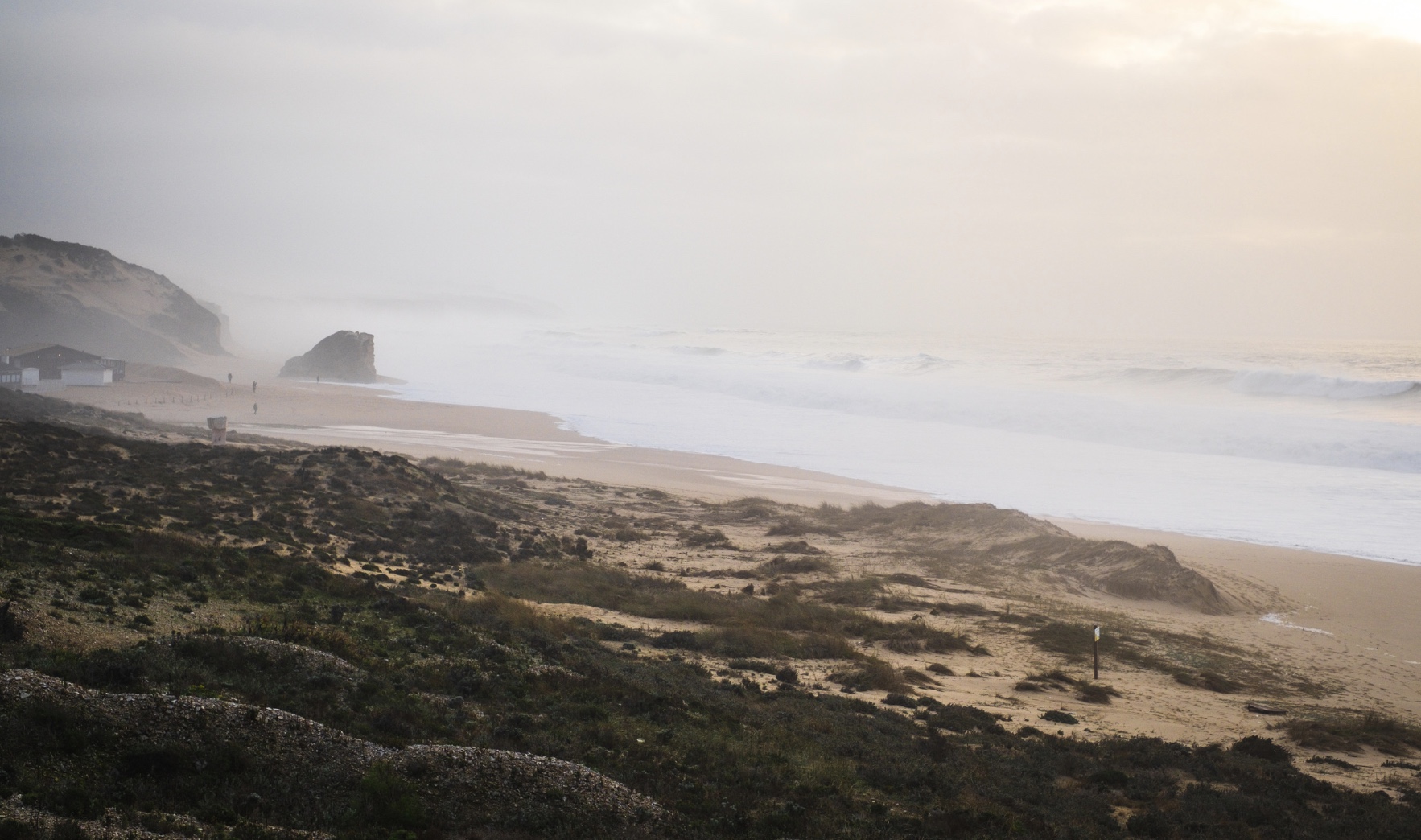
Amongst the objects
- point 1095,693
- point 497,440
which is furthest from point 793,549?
point 497,440

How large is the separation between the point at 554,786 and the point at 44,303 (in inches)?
3442

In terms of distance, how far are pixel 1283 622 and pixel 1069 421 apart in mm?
38830

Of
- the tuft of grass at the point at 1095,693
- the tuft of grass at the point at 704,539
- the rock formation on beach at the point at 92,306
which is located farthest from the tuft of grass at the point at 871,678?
the rock formation on beach at the point at 92,306

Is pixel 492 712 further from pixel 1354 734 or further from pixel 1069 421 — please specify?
pixel 1069 421

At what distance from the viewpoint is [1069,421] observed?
57.4 metres

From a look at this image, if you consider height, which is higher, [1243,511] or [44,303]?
[44,303]

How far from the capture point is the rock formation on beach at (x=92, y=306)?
7250 cm

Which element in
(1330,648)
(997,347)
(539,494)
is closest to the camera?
(1330,648)

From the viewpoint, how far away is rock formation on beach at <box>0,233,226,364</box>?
72.5 meters

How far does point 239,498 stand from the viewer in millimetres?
20719

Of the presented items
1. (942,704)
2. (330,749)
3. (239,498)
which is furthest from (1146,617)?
(239,498)

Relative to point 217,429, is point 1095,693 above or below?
below

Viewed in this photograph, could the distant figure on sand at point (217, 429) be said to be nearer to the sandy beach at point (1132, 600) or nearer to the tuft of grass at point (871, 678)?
the sandy beach at point (1132, 600)

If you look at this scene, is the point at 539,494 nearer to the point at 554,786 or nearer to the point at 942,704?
the point at 942,704
